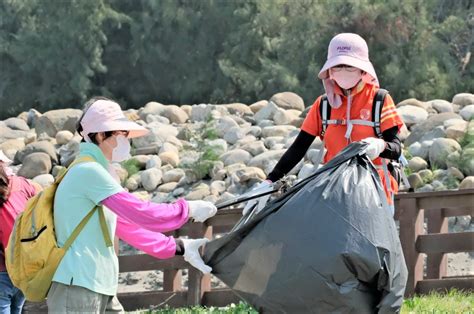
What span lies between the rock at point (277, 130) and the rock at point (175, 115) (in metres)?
3.17

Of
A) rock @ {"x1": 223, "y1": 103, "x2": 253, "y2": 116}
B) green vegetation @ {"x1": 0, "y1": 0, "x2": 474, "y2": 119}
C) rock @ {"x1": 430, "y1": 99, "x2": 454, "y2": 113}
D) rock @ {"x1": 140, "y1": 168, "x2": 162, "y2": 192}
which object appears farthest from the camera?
green vegetation @ {"x1": 0, "y1": 0, "x2": 474, "y2": 119}

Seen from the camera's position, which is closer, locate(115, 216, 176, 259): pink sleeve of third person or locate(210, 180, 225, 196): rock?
locate(115, 216, 176, 259): pink sleeve of third person

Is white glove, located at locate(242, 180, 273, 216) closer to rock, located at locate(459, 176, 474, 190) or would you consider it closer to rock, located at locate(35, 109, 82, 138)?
rock, located at locate(459, 176, 474, 190)

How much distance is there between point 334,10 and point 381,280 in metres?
31.3

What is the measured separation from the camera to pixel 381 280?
6309 millimetres

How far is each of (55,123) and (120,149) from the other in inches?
893

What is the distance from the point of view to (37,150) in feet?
85.9

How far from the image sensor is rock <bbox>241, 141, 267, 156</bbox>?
2372 centimetres

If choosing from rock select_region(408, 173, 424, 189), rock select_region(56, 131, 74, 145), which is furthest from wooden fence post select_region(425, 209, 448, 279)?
rock select_region(56, 131, 74, 145)

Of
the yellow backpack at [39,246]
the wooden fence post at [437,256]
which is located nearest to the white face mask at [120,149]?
the yellow backpack at [39,246]

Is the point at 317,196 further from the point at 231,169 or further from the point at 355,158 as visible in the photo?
the point at 231,169

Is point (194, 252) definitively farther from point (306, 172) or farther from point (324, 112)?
point (306, 172)

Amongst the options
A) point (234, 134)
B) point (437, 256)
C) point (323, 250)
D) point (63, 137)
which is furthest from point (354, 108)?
point (63, 137)

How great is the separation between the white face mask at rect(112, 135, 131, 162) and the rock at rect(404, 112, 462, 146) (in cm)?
1559
